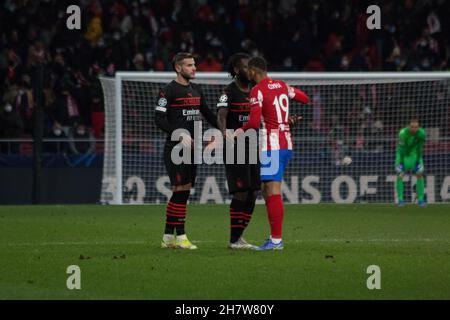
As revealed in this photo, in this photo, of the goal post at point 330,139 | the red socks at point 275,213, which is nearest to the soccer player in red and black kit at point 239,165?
the red socks at point 275,213

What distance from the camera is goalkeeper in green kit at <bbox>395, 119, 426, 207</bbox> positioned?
1994 cm

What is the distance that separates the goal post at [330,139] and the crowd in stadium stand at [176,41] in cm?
51

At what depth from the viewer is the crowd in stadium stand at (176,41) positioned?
2220 centimetres

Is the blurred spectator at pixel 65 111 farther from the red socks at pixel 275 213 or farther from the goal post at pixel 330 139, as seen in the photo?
the red socks at pixel 275 213

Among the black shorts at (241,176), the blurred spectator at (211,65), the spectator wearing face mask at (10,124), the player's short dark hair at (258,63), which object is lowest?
the black shorts at (241,176)

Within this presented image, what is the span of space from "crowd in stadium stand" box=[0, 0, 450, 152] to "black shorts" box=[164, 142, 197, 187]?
383 inches

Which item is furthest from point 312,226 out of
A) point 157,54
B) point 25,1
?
point 25,1

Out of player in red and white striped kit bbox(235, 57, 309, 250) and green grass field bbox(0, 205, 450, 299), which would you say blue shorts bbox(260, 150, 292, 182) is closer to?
player in red and white striped kit bbox(235, 57, 309, 250)

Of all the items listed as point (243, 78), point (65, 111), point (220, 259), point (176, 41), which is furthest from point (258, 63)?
point (176, 41)

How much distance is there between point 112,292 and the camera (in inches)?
335

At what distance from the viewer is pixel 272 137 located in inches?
452

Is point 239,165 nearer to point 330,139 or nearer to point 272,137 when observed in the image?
point 272,137

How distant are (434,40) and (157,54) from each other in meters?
6.57

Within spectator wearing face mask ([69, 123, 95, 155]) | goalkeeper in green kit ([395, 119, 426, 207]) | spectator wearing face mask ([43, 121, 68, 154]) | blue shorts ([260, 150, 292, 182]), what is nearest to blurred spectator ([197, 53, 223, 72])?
spectator wearing face mask ([69, 123, 95, 155])
